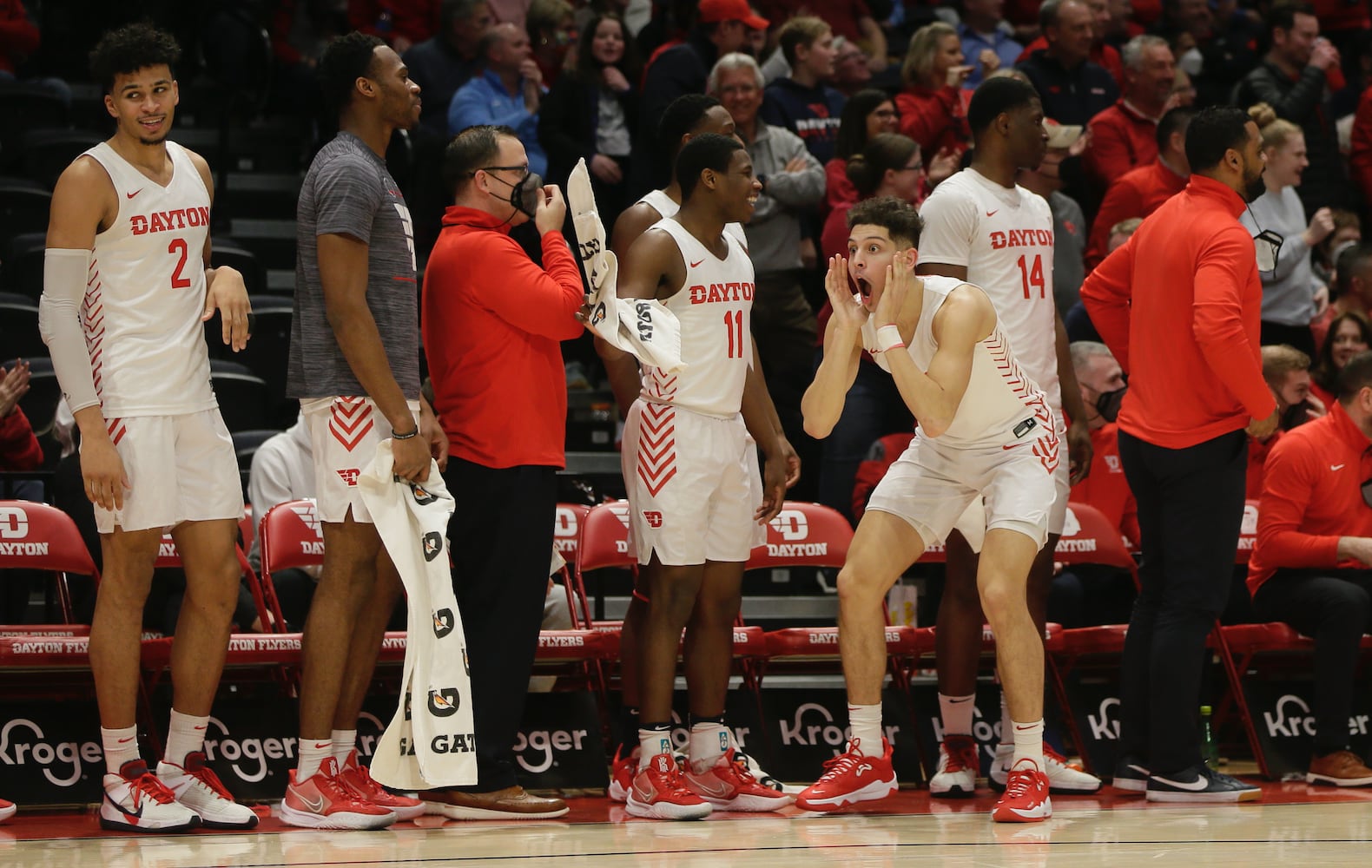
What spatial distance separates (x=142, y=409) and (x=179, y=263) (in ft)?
1.50

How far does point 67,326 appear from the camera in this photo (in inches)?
192

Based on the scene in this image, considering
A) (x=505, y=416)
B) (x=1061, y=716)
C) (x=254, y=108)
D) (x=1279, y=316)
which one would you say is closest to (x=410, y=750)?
(x=505, y=416)

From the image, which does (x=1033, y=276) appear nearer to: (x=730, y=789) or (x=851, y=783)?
(x=851, y=783)

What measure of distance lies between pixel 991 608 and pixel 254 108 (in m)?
6.86

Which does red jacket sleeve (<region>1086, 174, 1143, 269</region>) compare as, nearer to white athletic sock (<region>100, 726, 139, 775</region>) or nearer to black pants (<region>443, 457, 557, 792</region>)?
black pants (<region>443, 457, 557, 792</region>)

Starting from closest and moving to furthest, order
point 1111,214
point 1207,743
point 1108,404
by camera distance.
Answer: point 1207,743
point 1108,404
point 1111,214

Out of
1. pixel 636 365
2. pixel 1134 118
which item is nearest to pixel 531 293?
pixel 636 365

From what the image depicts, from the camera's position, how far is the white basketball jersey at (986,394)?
5457mm

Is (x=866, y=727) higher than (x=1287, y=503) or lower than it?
lower

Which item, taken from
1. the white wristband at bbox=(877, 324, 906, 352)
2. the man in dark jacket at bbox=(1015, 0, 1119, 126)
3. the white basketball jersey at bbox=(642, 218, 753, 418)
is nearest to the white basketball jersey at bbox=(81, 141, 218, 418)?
the white basketball jersey at bbox=(642, 218, 753, 418)

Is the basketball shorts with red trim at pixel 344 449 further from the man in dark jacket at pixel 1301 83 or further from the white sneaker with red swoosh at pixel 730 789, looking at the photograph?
the man in dark jacket at pixel 1301 83

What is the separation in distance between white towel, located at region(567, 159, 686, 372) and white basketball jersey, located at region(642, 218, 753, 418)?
21 cm

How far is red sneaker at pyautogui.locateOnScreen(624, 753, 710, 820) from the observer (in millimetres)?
5262

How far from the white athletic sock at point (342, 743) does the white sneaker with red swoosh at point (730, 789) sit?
41.9 inches
